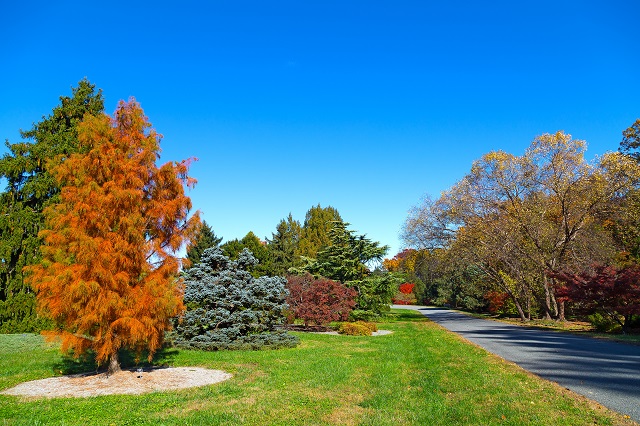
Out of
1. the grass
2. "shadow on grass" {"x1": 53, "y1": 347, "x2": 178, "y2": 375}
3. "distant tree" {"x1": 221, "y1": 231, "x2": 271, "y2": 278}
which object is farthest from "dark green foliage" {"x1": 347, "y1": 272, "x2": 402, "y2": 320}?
"shadow on grass" {"x1": 53, "y1": 347, "x2": 178, "y2": 375}

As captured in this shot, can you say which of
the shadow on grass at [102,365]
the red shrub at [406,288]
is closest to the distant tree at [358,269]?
the shadow on grass at [102,365]

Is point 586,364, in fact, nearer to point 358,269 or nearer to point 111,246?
point 111,246

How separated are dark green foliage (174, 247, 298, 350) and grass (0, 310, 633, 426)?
2.78 meters

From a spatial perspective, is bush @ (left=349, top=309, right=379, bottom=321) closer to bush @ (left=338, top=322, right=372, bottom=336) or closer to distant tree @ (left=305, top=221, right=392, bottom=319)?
distant tree @ (left=305, top=221, right=392, bottom=319)

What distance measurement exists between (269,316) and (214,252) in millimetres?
3217

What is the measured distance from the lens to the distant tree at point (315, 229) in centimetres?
4356

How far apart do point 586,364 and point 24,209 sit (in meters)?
24.4

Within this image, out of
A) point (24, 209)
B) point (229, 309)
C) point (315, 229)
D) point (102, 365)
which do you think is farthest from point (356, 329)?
point (315, 229)

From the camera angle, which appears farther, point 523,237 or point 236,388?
point 523,237

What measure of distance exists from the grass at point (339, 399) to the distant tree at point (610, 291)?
365 inches

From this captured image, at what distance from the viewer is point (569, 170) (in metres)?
23.0

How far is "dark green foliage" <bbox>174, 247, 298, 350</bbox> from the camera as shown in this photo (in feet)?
44.3

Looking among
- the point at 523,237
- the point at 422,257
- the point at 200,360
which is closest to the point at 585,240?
the point at 523,237

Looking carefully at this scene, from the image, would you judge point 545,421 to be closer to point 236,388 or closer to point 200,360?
point 236,388
